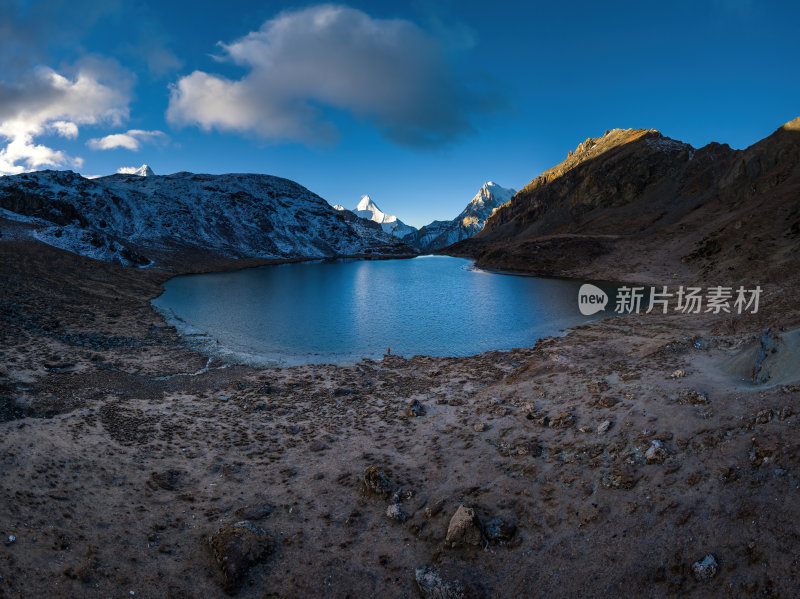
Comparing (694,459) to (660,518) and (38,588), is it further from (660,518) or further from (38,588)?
(38,588)

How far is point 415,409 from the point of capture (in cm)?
1639

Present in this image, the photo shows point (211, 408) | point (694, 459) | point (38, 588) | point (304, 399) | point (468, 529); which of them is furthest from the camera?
point (304, 399)

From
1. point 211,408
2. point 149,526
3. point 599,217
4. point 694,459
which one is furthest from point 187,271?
point 599,217

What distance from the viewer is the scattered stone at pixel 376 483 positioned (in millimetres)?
10195

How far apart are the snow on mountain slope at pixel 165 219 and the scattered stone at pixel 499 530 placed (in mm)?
90992

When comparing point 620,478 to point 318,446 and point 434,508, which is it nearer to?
point 434,508

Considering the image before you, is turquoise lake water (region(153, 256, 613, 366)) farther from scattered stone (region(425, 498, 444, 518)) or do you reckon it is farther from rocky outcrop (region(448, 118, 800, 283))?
rocky outcrop (region(448, 118, 800, 283))

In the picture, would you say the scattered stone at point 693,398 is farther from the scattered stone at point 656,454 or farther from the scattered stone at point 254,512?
the scattered stone at point 254,512

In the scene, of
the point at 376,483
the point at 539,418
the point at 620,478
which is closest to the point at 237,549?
the point at 376,483

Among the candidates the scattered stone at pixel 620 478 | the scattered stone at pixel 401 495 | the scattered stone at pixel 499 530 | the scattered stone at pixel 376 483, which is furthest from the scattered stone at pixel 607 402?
the scattered stone at pixel 376 483

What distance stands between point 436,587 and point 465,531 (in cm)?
130

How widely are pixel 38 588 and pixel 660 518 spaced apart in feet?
37.2

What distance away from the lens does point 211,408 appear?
16984 millimetres

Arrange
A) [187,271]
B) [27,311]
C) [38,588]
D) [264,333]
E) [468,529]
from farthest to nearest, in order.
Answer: [187,271]
[264,333]
[27,311]
[468,529]
[38,588]
